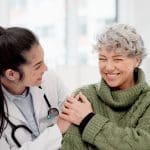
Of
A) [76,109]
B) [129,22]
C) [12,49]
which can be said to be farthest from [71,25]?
[76,109]

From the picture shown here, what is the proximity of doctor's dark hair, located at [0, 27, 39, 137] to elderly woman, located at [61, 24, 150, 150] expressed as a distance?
12.7 inches

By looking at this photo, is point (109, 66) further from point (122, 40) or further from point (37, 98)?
point (37, 98)

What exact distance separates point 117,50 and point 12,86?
0.61 metres

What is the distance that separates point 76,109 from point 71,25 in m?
1.25

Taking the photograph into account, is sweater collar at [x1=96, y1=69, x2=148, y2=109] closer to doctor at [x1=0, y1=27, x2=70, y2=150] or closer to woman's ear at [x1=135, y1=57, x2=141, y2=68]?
woman's ear at [x1=135, y1=57, x2=141, y2=68]

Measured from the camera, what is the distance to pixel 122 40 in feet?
5.74

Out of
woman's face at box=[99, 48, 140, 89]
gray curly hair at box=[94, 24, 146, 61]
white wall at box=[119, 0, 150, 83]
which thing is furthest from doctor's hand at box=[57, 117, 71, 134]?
white wall at box=[119, 0, 150, 83]

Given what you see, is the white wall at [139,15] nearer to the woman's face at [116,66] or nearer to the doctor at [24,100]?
the woman's face at [116,66]

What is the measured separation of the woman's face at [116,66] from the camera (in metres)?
1.80

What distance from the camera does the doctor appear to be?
1817mm

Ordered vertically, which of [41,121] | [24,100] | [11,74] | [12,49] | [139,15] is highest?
[139,15]

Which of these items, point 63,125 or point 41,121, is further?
point 41,121

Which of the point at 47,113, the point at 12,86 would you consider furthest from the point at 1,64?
the point at 47,113

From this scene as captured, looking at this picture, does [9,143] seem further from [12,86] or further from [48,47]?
[48,47]
